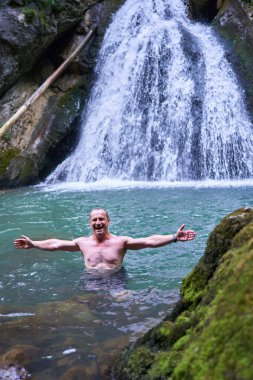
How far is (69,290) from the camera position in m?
4.62

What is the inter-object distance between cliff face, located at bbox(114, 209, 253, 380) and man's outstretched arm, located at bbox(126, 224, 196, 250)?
1384 millimetres

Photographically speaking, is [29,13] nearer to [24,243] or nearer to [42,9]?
[42,9]

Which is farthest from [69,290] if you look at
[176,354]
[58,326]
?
[176,354]

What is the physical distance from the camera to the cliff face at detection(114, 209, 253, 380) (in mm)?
1415

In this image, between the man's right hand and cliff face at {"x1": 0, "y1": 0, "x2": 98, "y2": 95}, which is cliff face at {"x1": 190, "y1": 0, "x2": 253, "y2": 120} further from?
the man's right hand

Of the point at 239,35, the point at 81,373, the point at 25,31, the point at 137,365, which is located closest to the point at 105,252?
the point at 81,373

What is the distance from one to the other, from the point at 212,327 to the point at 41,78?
1608cm

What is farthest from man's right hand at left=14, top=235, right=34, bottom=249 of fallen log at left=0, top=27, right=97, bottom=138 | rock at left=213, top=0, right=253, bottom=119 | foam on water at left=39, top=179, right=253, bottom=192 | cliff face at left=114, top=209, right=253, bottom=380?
rock at left=213, top=0, right=253, bottom=119

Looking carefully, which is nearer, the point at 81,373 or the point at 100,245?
the point at 81,373

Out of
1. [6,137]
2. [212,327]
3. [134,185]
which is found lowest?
[212,327]

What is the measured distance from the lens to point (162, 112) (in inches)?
600

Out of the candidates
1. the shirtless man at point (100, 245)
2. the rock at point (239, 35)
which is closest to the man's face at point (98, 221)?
the shirtless man at point (100, 245)

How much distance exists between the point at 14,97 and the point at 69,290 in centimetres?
1204

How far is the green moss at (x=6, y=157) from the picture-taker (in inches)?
544
